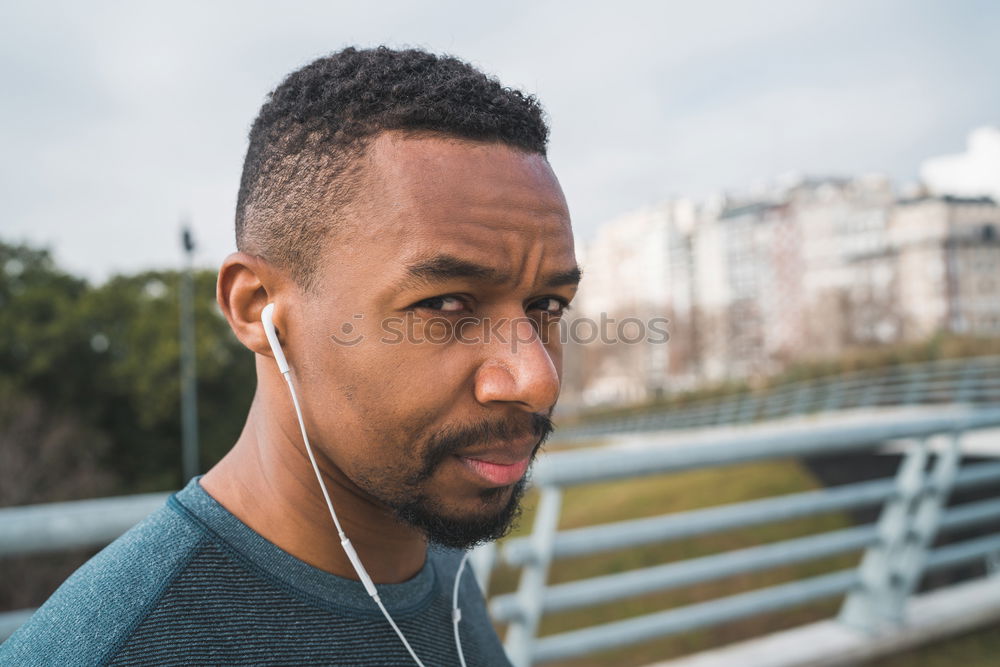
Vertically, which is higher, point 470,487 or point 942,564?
point 470,487

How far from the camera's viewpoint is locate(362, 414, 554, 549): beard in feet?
3.86

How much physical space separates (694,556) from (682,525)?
913cm

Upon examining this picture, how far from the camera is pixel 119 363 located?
1094 inches

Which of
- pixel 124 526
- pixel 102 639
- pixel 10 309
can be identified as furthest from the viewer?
pixel 10 309

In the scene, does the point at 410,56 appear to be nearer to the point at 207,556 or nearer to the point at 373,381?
the point at 373,381

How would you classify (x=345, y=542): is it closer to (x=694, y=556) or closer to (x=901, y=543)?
(x=901, y=543)

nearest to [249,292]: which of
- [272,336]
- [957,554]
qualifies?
[272,336]

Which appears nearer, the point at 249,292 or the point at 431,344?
the point at 431,344

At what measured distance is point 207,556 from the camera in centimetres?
115

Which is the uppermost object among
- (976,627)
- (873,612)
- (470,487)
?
(470,487)

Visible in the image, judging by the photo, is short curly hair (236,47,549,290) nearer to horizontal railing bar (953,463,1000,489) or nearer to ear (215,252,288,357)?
ear (215,252,288,357)

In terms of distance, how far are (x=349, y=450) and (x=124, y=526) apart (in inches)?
48.6

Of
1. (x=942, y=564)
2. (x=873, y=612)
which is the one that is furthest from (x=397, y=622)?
(x=942, y=564)

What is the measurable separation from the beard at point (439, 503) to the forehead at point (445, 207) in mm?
250
